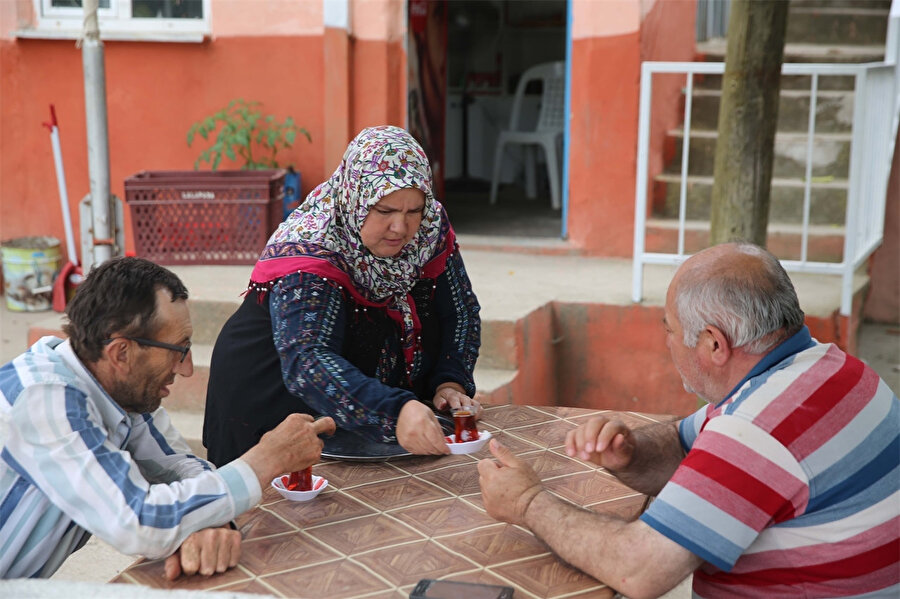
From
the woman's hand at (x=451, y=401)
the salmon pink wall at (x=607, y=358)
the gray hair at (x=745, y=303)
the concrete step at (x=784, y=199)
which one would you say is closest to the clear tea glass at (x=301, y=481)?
the woman's hand at (x=451, y=401)

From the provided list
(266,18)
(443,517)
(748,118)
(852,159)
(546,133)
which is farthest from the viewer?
(546,133)

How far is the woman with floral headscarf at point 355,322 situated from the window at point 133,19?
4.48 meters

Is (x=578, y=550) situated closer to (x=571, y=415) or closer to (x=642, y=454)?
(x=642, y=454)

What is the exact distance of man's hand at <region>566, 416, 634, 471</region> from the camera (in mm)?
2229

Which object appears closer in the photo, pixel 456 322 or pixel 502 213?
pixel 456 322

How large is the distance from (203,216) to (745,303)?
15.1 ft

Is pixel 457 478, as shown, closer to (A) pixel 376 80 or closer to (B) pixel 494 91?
(A) pixel 376 80

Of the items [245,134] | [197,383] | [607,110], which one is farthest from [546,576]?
[245,134]

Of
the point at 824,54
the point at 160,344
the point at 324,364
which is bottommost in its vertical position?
the point at 324,364

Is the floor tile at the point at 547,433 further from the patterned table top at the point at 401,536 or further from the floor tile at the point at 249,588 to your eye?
the floor tile at the point at 249,588

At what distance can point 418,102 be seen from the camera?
24.4 ft

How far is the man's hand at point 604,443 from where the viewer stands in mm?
2229

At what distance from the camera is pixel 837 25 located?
24.3ft

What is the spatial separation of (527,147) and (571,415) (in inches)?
301
